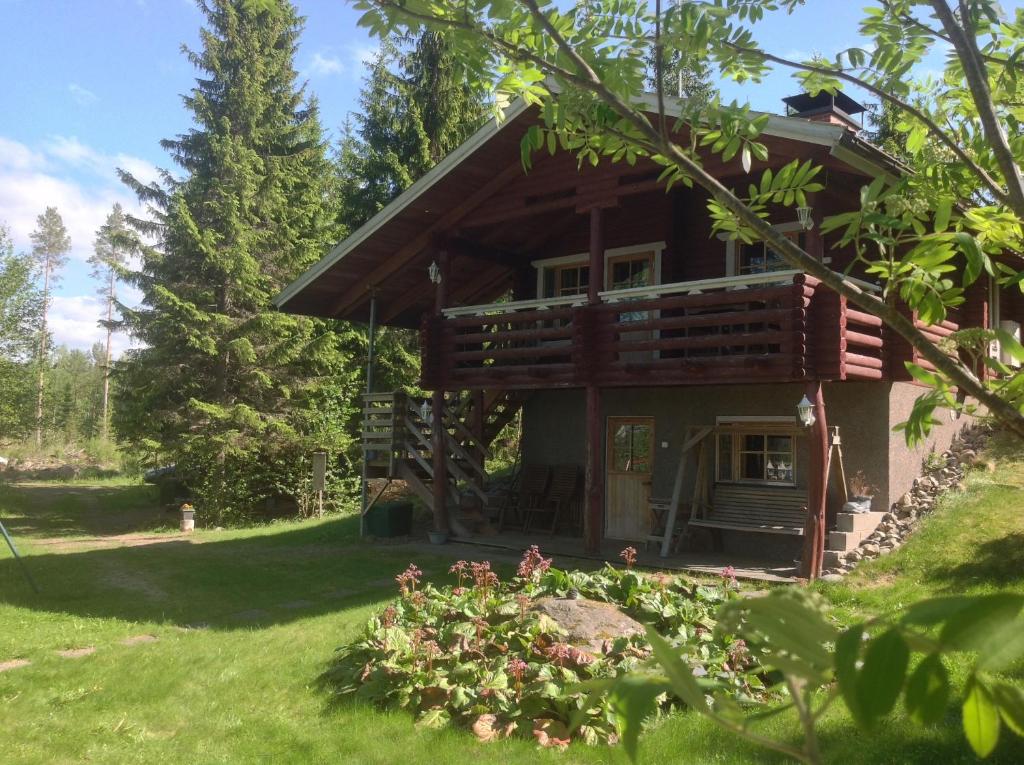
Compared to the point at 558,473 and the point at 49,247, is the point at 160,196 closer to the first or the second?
the point at 558,473

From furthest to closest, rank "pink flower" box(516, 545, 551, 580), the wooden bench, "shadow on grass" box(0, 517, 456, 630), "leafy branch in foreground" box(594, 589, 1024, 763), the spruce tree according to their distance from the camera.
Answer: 1. the spruce tree
2. the wooden bench
3. "shadow on grass" box(0, 517, 456, 630)
4. "pink flower" box(516, 545, 551, 580)
5. "leafy branch in foreground" box(594, 589, 1024, 763)

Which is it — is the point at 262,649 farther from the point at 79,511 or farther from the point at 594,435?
the point at 79,511

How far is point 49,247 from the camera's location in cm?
5384

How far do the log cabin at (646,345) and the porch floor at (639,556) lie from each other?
0.29m

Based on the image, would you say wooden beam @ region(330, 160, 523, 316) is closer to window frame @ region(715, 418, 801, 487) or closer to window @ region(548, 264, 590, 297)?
window @ region(548, 264, 590, 297)

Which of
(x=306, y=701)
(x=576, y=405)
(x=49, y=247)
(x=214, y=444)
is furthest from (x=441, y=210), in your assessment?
(x=49, y=247)

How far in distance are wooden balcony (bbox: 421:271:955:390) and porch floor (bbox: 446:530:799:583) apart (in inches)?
92.4

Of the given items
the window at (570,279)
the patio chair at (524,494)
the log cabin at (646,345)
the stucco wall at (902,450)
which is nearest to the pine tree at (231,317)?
the log cabin at (646,345)

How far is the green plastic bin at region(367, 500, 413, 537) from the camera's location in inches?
575

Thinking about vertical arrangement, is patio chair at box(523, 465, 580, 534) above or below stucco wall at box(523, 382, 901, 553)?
below

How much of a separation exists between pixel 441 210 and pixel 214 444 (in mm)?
10364

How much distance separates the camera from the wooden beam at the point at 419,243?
1293 centimetres

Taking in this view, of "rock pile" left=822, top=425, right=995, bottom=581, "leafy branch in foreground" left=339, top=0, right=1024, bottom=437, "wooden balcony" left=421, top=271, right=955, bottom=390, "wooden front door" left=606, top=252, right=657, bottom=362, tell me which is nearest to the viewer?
"leafy branch in foreground" left=339, top=0, right=1024, bottom=437

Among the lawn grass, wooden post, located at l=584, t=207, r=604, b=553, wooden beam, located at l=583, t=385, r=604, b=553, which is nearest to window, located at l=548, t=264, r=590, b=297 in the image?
wooden post, located at l=584, t=207, r=604, b=553
